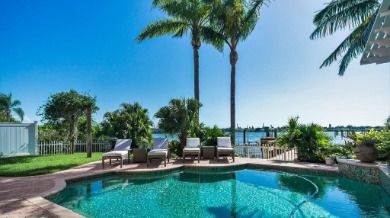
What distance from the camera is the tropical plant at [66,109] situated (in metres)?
18.1

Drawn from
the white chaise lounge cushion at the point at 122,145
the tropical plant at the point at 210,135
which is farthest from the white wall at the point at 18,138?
the tropical plant at the point at 210,135

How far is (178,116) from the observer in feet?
41.7

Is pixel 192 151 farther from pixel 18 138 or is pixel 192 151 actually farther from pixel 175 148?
pixel 18 138

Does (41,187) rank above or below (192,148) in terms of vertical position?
below

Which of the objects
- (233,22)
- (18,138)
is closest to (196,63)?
(233,22)

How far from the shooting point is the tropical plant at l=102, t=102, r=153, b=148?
1462cm

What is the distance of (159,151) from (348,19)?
10.3 metres

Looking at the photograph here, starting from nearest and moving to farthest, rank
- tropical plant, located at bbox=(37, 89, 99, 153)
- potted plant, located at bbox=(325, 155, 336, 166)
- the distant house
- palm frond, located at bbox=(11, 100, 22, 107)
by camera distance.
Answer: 1. the distant house
2. potted plant, located at bbox=(325, 155, 336, 166)
3. tropical plant, located at bbox=(37, 89, 99, 153)
4. palm frond, located at bbox=(11, 100, 22, 107)

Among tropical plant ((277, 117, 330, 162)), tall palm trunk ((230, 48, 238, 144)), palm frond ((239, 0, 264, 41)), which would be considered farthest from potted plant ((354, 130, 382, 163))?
palm frond ((239, 0, 264, 41))

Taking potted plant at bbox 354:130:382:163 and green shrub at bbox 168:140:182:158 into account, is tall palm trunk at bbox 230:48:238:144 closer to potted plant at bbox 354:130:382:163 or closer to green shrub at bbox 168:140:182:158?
green shrub at bbox 168:140:182:158

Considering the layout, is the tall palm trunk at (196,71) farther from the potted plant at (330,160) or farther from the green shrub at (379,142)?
the green shrub at (379,142)

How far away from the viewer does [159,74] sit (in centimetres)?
2411

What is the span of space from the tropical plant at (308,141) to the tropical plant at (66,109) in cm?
1329

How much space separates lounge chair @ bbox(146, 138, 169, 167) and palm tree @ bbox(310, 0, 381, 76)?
919 centimetres
